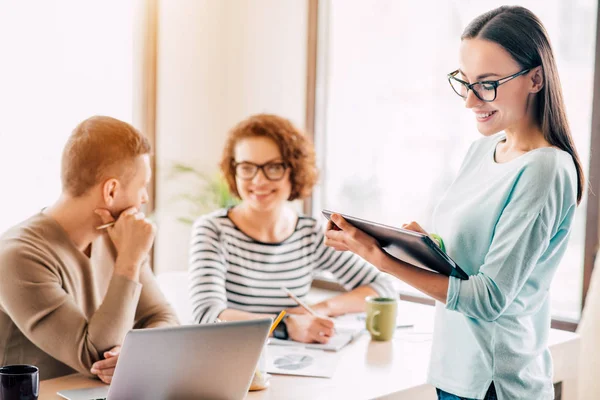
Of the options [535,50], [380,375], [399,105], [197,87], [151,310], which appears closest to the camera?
[535,50]

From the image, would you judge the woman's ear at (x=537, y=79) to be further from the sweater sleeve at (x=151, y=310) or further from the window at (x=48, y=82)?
the window at (x=48, y=82)

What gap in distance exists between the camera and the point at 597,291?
222cm

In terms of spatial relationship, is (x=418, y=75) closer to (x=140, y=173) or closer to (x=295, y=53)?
(x=295, y=53)

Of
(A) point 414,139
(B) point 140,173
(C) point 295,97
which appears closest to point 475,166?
(B) point 140,173

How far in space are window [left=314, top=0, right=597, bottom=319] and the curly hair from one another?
0.82 m

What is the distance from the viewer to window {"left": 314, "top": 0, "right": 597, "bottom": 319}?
8.56 ft

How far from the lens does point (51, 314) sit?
154 cm

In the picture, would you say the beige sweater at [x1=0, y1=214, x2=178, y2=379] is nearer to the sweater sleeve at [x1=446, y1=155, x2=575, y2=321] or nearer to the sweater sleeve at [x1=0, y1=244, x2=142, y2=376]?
the sweater sleeve at [x1=0, y1=244, x2=142, y2=376]

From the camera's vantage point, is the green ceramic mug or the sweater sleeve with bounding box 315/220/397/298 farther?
the sweater sleeve with bounding box 315/220/397/298

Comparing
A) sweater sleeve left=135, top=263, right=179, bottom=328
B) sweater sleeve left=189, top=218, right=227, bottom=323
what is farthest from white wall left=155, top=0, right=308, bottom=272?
sweater sleeve left=135, top=263, right=179, bottom=328

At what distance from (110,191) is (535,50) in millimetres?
1008

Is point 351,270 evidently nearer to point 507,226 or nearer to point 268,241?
point 268,241

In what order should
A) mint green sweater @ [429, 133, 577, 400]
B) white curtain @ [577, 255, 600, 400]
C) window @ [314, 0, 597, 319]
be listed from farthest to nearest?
1. window @ [314, 0, 597, 319]
2. white curtain @ [577, 255, 600, 400]
3. mint green sweater @ [429, 133, 577, 400]

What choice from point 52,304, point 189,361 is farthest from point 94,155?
point 189,361
